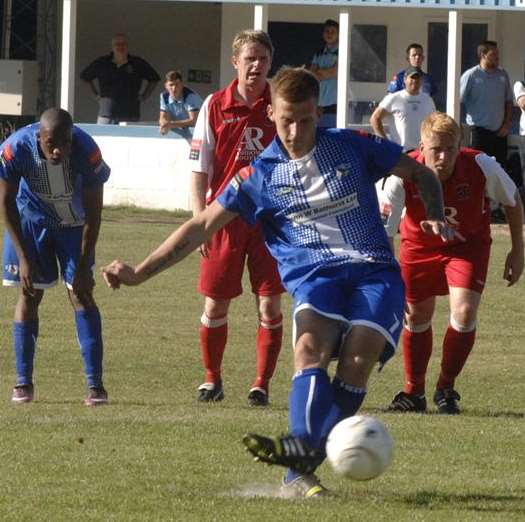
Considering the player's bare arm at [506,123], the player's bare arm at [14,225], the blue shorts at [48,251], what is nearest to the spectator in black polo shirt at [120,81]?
the player's bare arm at [506,123]

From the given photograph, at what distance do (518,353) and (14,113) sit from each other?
1570 centimetres

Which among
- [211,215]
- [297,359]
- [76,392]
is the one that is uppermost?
[211,215]

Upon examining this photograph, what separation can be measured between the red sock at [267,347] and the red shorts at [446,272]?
817mm

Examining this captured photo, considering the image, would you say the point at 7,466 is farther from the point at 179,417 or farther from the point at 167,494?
the point at 179,417

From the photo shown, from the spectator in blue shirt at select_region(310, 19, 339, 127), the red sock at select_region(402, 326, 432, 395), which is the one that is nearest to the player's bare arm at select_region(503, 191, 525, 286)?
the red sock at select_region(402, 326, 432, 395)

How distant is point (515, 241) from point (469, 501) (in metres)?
2.63

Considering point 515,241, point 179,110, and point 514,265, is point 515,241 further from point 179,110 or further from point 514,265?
point 179,110

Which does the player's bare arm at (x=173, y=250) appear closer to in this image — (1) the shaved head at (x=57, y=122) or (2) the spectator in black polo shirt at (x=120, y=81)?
(1) the shaved head at (x=57, y=122)

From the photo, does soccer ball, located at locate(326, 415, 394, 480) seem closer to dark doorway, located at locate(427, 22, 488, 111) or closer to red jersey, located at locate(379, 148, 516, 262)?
red jersey, located at locate(379, 148, 516, 262)

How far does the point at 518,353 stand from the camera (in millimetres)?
12266

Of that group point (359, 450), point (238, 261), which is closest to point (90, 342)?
point (238, 261)

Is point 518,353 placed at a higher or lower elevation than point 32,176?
lower

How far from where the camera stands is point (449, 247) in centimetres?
937

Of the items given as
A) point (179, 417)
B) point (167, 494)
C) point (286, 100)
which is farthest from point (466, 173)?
point (167, 494)
